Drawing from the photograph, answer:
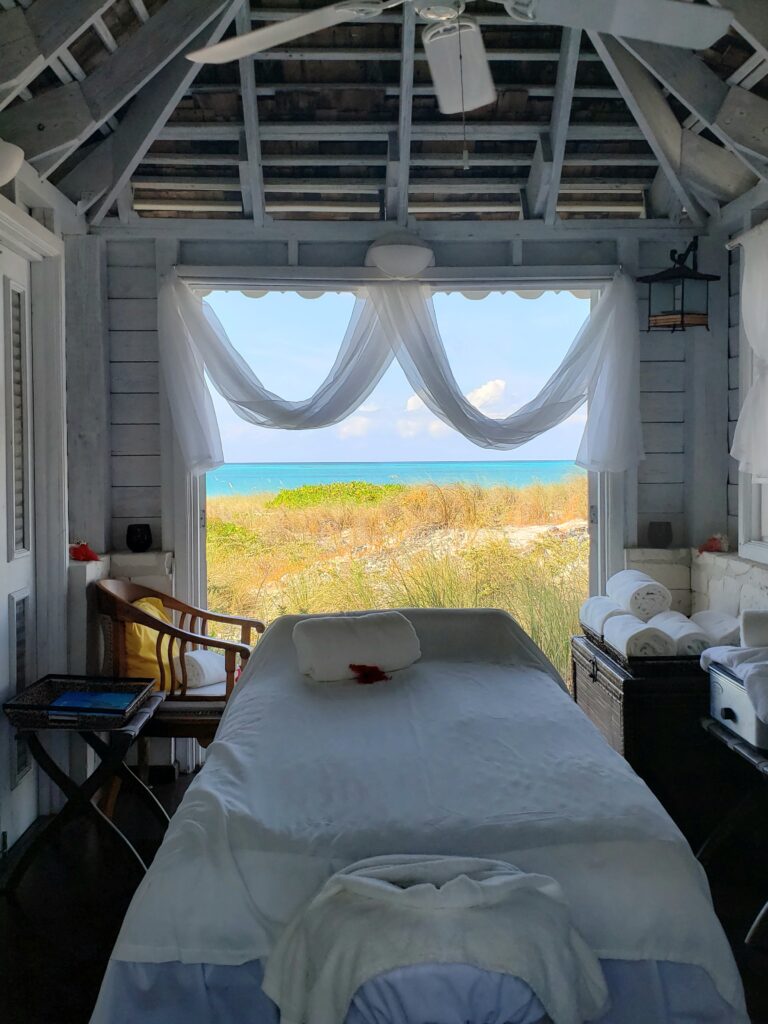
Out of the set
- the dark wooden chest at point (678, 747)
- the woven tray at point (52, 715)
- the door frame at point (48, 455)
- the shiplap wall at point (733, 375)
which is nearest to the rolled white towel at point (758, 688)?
the dark wooden chest at point (678, 747)

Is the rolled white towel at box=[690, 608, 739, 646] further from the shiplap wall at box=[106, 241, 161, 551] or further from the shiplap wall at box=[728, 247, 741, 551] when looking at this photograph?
the shiplap wall at box=[106, 241, 161, 551]

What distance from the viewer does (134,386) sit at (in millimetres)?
4070

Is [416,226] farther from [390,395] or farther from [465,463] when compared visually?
[390,395]

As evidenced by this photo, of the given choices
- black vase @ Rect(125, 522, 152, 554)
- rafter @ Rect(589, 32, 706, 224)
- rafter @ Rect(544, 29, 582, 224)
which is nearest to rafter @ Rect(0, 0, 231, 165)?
rafter @ Rect(544, 29, 582, 224)

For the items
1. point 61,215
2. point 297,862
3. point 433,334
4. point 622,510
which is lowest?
point 297,862

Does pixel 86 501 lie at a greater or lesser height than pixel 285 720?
greater

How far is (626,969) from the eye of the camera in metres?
1.67

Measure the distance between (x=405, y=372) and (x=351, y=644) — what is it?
1510 millimetres

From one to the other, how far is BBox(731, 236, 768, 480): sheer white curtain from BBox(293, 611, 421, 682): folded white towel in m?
1.54

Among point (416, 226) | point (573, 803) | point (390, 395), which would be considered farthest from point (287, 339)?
point (573, 803)

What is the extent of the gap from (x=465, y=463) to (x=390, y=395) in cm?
135

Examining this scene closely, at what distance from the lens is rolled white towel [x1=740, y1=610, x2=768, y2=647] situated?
116 inches

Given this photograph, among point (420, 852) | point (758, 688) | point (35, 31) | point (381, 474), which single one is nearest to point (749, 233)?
point (758, 688)

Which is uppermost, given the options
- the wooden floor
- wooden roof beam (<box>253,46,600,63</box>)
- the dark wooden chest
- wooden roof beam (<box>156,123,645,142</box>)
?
wooden roof beam (<box>253,46,600,63</box>)
